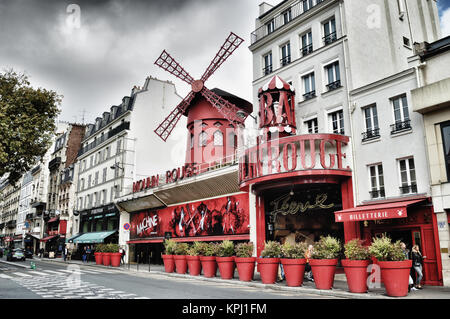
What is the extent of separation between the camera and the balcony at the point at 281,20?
62.5 feet

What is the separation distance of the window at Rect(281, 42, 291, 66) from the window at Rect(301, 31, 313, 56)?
897 millimetres

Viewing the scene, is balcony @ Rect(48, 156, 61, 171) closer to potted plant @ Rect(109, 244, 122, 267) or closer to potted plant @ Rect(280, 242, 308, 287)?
potted plant @ Rect(109, 244, 122, 267)

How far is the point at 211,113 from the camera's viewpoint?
26.8 metres

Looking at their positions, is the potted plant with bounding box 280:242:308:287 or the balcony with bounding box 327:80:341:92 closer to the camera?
the potted plant with bounding box 280:242:308:287

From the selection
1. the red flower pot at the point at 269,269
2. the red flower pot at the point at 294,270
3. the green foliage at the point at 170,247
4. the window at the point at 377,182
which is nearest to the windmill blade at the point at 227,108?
the green foliage at the point at 170,247

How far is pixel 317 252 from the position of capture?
36.4 feet

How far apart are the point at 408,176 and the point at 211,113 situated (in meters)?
15.7

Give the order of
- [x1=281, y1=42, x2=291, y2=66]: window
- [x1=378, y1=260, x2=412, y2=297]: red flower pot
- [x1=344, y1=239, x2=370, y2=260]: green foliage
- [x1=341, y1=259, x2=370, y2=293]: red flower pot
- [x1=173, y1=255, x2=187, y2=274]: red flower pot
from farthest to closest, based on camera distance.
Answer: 1. [x1=281, y1=42, x2=291, y2=66]: window
2. [x1=173, y1=255, x2=187, y2=274]: red flower pot
3. [x1=344, y1=239, x2=370, y2=260]: green foliage
4. [x1=341, y1=259, x2=370, y2=293]: red flower pot
5. [x1=378, y1=260, x2=412, y2=297]: red flower pot

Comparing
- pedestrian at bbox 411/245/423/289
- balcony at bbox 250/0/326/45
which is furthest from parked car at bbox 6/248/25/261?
pedestrian at bbox 411/245/423/289

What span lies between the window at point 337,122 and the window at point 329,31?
11.1 feet

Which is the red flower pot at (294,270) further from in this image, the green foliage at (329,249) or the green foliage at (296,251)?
the green foliage at (329,249)

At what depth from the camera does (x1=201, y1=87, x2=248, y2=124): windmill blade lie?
82.4 ft
